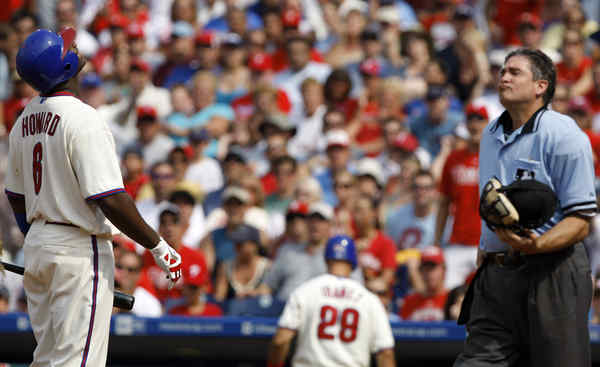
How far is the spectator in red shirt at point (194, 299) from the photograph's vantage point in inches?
335

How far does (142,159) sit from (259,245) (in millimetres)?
2207

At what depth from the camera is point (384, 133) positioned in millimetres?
10305

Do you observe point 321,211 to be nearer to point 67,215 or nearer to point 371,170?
point 371,170

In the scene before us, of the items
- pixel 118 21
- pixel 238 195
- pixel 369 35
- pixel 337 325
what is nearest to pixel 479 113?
pixel 238 195

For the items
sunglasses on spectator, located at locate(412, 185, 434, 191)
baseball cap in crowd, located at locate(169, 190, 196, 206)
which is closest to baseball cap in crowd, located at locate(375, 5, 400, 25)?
sunglasses on spectator, located at locate(412, 185, 434, 191)

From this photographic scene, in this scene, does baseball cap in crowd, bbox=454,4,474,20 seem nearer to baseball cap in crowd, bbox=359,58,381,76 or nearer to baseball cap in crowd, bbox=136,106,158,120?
baseball cap in crowd, bbox=359,58,381,76

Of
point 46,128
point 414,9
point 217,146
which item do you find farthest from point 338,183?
point 46,128

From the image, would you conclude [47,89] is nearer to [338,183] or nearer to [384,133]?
A: [338,183]

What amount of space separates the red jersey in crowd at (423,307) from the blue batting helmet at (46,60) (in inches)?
185

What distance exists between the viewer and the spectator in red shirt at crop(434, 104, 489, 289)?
895 cm

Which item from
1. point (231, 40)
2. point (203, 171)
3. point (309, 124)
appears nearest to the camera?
point (203, 171)

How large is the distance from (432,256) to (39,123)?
468 centimetres

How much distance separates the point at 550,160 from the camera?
433 cm

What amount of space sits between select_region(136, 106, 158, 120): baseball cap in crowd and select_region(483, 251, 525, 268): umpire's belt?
22.5 feet
